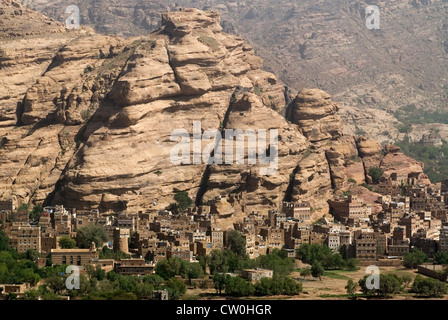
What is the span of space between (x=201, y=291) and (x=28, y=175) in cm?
2697

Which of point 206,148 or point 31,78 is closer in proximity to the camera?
point 206,148

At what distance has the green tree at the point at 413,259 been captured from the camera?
3295 inches

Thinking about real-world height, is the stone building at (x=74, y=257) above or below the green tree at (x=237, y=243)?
below

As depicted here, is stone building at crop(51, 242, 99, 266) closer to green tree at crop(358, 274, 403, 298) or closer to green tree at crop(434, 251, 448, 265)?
green tree at crop(358, 274, 403, 298)

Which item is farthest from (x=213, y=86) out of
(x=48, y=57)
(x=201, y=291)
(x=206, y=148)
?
(x=201, y=291)

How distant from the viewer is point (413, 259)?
275 feet

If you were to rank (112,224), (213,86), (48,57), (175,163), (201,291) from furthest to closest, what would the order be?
(48,57), (213,86), (175,163), (112,224), (201,291)

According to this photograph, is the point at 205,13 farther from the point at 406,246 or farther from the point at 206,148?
the point at 406,246

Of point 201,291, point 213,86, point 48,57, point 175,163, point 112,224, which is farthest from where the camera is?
point 48,57

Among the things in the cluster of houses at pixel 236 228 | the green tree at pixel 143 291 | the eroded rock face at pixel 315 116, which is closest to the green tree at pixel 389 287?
the cluster of houses at pixel 236 228

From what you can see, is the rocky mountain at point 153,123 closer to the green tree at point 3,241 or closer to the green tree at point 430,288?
the green tree at point 3,241

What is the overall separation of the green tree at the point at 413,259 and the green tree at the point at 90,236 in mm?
20221

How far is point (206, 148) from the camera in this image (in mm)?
96812

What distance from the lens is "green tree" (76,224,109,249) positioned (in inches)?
3206
